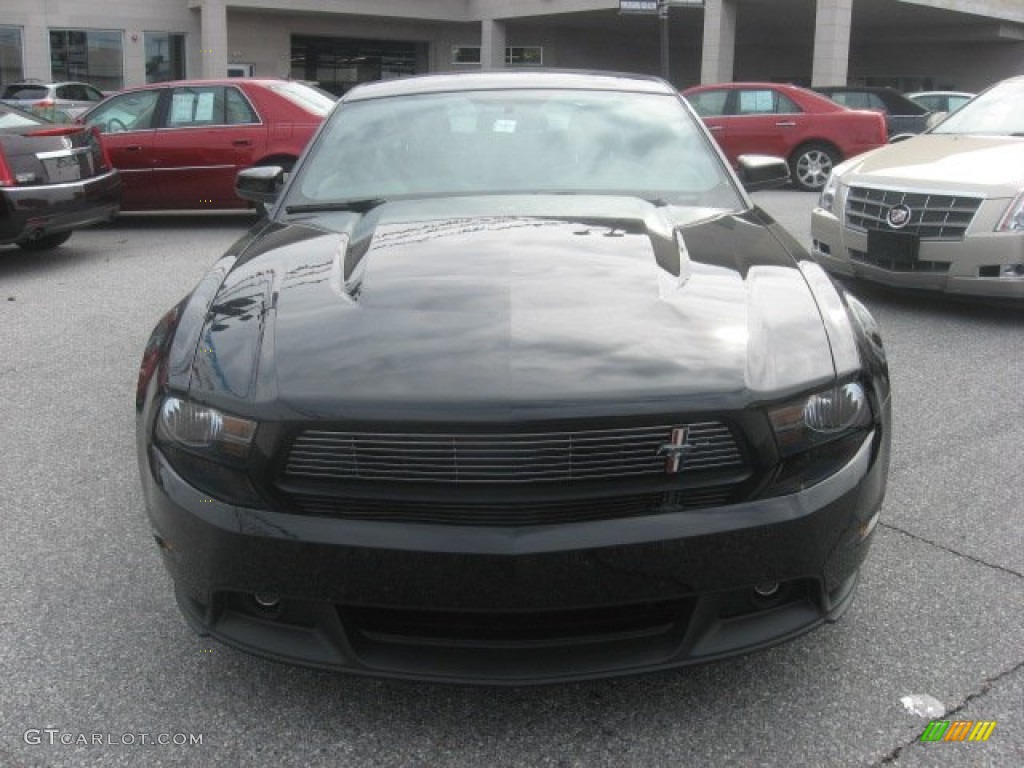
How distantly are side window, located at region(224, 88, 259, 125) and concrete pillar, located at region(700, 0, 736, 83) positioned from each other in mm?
20816

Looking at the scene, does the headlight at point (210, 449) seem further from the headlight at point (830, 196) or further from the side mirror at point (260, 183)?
the headlight at point (830, 196)

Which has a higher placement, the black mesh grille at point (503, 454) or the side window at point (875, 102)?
the side window at point (875, 102)

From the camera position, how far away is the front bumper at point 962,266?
620cm

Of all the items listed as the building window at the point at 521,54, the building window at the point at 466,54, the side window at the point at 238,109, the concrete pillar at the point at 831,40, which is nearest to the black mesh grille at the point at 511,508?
the side window at the point at 238,109

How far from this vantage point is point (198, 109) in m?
10.9

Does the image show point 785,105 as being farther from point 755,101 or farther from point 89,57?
point 89,57

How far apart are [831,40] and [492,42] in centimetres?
1223

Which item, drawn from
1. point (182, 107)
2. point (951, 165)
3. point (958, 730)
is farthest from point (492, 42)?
point (958, 730)

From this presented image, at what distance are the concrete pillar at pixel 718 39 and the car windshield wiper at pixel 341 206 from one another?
27.3 meters

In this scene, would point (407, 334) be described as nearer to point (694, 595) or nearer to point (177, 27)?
point (694, 595)

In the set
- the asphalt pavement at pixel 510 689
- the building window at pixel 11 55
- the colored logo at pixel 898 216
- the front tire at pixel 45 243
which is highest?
the building window at pixel 11 55

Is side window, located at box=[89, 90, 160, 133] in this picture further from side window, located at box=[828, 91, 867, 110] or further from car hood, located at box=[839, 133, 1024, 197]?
side window, located at box=[828, 91, 867, 110]

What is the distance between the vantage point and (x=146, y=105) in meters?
11.0

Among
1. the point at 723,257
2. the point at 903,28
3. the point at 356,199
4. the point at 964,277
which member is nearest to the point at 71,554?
the point at 356,199
